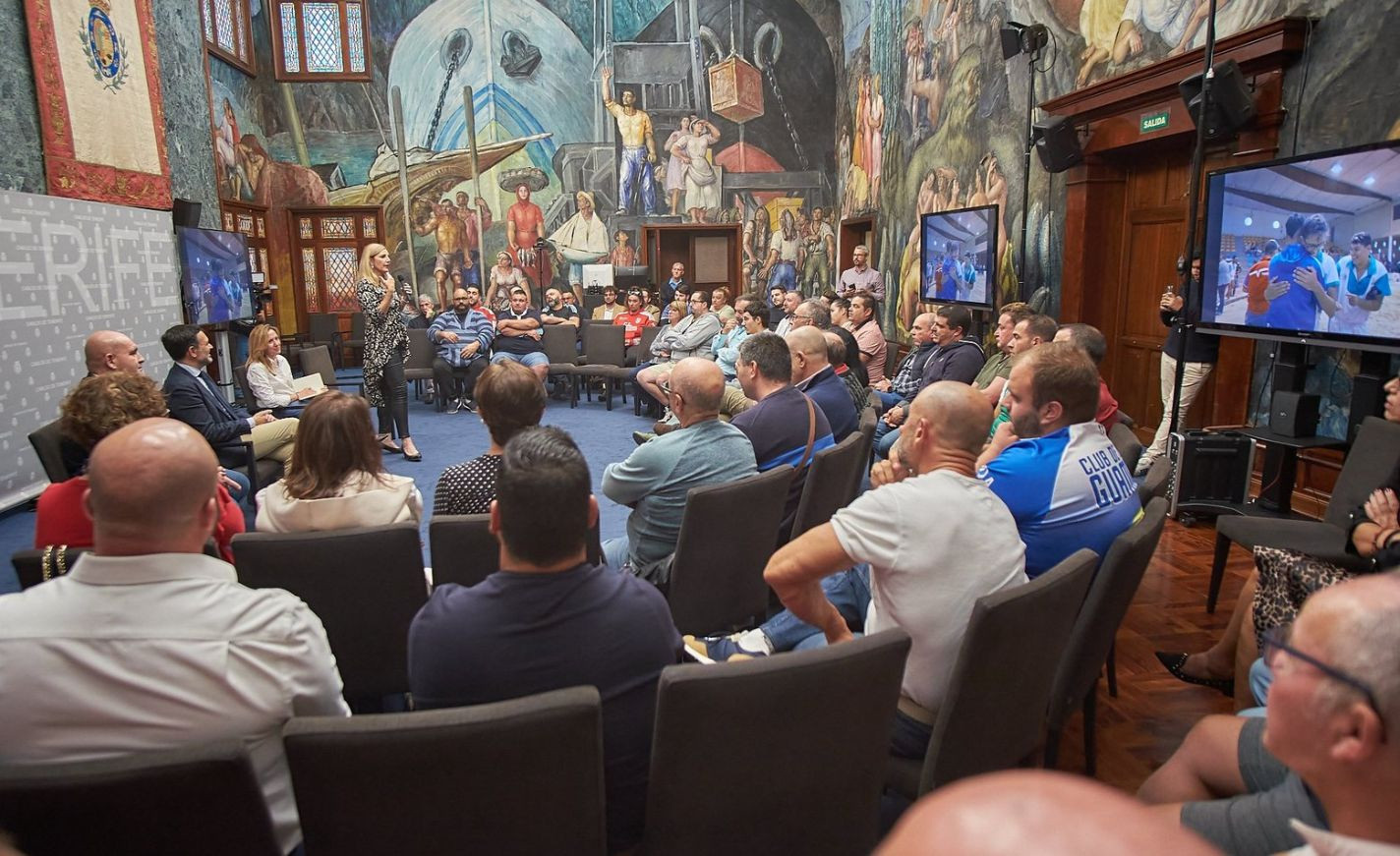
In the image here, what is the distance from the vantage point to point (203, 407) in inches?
190

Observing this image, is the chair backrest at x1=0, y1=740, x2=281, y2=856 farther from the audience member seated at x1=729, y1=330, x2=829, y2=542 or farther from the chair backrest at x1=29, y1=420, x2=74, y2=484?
the chair backrest at x1=29, y1=420, x2=74, y2=484

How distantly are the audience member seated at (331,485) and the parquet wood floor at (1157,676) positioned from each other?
2.28 m

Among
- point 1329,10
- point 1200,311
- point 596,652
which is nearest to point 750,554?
point 596,652

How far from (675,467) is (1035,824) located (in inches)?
102

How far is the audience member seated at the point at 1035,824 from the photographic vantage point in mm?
423

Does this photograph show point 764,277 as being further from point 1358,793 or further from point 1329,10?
point 1358,793

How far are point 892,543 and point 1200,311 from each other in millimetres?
4640

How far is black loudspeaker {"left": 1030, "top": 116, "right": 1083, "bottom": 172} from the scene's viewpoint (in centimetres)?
693

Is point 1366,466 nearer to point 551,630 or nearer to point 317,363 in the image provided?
point 551,630

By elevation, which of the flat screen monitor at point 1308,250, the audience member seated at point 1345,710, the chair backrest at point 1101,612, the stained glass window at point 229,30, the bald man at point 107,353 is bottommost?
the chair backrest at point 1101,612

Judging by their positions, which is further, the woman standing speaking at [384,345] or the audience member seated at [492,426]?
the woman standing speaking at [384,345]

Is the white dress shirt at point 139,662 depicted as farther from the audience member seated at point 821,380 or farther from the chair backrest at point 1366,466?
the chair backrest at point 1366,466

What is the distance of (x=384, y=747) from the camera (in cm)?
119

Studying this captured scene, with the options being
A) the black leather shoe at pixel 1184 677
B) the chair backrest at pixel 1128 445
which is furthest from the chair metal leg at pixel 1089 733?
the chair backrest at pixel 1128 445
